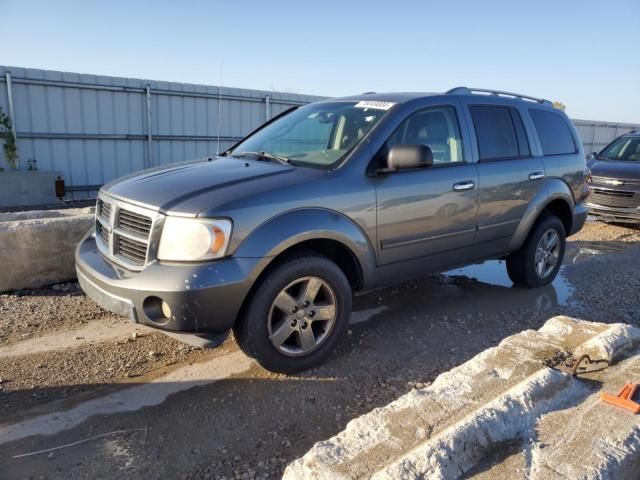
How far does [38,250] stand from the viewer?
4.94 metres

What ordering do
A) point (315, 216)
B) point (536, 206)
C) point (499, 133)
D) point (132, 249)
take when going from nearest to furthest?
point (132, 249) → point (315, 216) → point (499, 133) → point (536, 206)

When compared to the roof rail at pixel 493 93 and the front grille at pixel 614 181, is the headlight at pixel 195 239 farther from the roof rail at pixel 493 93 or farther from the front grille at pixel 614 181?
the front grille at pixel 614 181

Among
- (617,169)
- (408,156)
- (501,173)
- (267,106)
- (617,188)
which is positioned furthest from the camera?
(267,106)

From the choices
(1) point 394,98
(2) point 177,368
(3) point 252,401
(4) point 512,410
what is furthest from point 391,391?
(1) point 394,98

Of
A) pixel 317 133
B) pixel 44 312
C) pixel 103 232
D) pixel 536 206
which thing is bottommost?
pixel 44 312

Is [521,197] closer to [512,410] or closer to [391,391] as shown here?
[391,391]

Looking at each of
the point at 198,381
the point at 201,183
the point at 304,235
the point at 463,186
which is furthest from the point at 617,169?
the point at 198,381

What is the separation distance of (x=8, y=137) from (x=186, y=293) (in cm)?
985

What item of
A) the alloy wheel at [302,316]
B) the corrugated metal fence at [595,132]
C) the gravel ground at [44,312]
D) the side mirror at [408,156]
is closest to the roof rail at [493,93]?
the side mirror at [408,156]

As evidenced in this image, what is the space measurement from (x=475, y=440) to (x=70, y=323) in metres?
3.54

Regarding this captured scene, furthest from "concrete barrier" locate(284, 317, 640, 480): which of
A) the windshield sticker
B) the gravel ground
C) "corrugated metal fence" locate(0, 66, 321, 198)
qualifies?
"corrugated metal fence" locate(0, 66, 321, 198)

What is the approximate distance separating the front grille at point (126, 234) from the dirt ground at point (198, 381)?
844mm

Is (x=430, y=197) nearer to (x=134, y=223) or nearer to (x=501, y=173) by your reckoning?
(x=501, y=173)

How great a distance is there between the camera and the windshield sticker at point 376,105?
411cm
